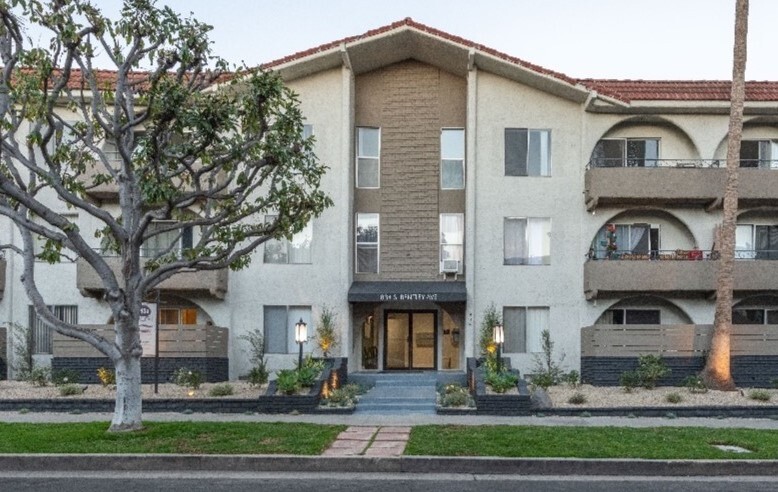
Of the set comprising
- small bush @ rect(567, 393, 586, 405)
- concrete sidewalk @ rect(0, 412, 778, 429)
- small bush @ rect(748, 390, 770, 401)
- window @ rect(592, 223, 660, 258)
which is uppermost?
window @ rect(592, 223, 660, 258)

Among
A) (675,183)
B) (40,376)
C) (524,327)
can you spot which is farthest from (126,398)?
(675,183)

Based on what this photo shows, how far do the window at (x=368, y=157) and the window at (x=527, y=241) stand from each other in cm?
435

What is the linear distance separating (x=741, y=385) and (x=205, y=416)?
14.4 meters

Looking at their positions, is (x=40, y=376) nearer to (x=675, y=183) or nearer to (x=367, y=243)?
(x=367, y=243)

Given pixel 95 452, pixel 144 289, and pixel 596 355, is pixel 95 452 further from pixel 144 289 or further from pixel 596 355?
pixel 596 355

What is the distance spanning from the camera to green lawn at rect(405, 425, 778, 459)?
10.9m

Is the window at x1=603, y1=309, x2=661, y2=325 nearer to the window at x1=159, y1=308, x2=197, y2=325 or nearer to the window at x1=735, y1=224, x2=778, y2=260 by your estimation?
the window at x1=735, y1=224, x2=778, y2=260

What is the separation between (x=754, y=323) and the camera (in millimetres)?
21984

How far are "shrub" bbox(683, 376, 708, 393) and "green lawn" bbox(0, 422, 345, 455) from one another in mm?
9867

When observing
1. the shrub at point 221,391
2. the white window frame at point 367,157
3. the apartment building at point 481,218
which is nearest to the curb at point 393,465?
the shrub at point 221,391

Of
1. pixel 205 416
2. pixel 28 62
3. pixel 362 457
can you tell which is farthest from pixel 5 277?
pixel 362 457

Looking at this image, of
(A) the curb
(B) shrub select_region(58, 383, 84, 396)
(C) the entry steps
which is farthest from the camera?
(B) shrub select_region(58, 383, 84, 396)

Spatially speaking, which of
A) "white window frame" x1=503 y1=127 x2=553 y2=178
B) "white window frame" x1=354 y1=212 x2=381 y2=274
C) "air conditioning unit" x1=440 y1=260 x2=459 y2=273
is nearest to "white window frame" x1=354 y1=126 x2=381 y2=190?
"white window frame" x1=354 y1=212 x2=381 y2=274

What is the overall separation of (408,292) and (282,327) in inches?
162
